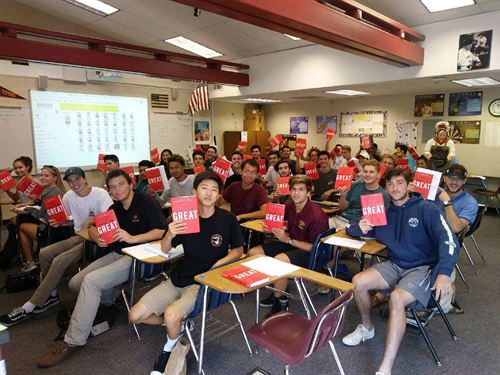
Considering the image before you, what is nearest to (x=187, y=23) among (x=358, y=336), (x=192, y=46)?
(x=192, y=46)

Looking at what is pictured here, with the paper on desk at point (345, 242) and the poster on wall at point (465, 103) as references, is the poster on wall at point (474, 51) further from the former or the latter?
the paper on desk at point (345, 242)

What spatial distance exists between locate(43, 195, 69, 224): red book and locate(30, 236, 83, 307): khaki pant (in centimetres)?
26

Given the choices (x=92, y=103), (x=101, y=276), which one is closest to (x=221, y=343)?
(x=101, y=276)

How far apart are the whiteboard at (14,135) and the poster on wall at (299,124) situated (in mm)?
6747


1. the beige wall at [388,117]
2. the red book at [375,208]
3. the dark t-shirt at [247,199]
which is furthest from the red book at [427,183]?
the beige wall at [388,117]

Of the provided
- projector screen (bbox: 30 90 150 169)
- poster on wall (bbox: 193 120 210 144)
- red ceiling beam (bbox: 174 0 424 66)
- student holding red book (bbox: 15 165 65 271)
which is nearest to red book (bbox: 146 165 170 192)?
student holding red book (bbox: 15 165 65 271)

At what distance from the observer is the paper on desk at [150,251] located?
8.46 feet

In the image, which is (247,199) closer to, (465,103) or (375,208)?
(375,208)

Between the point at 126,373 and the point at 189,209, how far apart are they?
4.24 ft

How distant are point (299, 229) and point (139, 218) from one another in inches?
55.4

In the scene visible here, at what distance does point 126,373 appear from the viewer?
97.3 inches

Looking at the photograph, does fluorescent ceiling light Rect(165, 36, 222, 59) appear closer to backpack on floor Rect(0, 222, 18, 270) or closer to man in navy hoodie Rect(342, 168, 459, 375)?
backpack on floor Rect(0, 222, 18, 270)

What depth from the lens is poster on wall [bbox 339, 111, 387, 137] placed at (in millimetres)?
8844

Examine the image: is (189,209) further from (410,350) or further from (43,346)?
(410,350)
